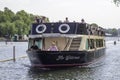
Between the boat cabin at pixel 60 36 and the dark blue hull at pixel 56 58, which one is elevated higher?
the boat cabin at pixel 60 36

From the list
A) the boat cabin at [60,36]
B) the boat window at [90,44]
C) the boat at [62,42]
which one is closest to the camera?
the boat at [62,42]

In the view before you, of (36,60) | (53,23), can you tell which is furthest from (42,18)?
(36,60)

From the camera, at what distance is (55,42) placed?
1617 inches

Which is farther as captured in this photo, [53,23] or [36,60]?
[53,23]

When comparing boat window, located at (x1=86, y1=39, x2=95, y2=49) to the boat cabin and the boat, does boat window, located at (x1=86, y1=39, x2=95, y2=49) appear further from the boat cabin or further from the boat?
the boat cabin

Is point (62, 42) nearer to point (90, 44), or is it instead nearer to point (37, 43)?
point (37, 43)

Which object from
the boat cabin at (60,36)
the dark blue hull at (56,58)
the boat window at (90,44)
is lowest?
the dark blue hull at (56,58)

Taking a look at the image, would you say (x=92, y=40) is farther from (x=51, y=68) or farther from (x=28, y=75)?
(x=28, y=75)

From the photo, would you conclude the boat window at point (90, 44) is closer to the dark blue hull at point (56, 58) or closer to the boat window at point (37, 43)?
the dark blue hull at point (56, 58)

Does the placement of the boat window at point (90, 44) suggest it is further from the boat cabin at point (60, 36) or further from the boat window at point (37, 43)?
the boat window at point (37, 43)

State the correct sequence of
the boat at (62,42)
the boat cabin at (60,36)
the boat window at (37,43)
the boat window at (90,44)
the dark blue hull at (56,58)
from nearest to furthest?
the dark blue hull at (56,58) → the boat at (62,42) → the boat cabin at (60,36) → the boat window at (37,43) → the boat window at (90,44)

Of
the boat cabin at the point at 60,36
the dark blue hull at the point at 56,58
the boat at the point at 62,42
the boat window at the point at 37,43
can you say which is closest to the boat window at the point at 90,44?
the boat at the point at 62,42

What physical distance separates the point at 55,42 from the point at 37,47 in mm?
2642

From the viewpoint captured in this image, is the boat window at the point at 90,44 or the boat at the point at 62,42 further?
the boat window at the point at 90,44
